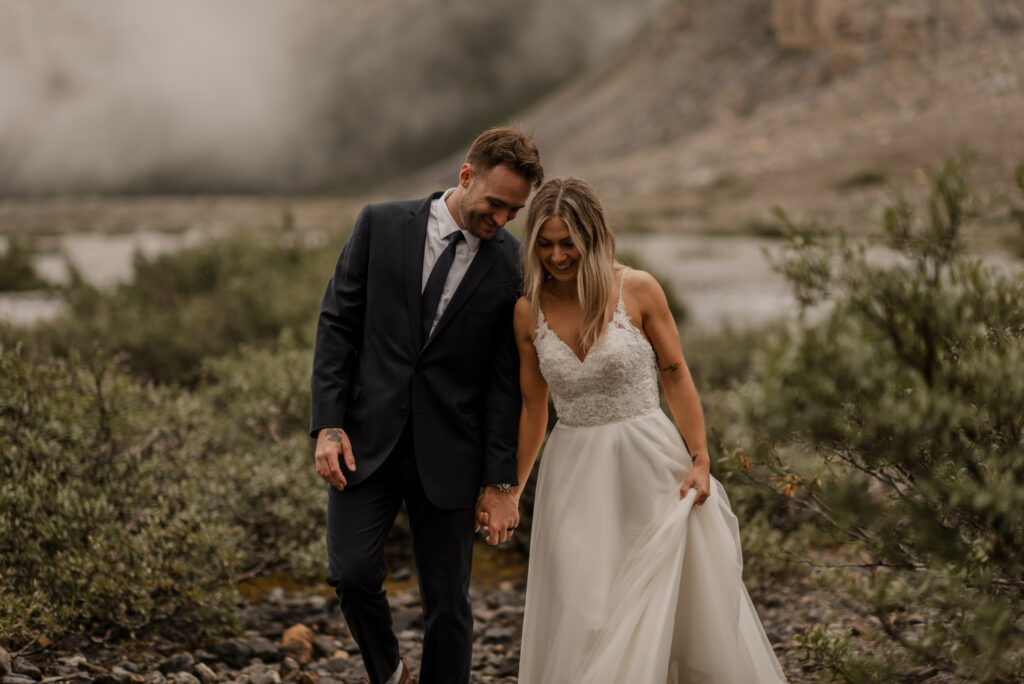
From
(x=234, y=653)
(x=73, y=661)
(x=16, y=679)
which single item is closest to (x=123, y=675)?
(x=73, y=661)

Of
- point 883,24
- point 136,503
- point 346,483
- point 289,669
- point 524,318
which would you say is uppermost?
point 883,24

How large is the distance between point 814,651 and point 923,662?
535 millimetres

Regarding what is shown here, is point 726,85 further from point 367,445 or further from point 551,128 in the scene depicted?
point 367,445

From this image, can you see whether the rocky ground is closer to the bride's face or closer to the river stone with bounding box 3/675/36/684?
the river stone with bounding box 3/675/36/684

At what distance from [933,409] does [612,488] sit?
4.65ft

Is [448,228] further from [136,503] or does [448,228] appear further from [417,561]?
[136,503]

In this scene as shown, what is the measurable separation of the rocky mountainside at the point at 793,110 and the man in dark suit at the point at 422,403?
29774 millimetres

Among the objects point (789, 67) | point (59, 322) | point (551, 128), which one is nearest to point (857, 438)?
point (59, 322)

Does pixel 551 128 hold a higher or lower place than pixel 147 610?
higher

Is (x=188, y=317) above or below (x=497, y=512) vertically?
above

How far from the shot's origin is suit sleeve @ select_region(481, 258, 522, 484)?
3703 millimetres

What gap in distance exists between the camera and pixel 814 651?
3.65 metres

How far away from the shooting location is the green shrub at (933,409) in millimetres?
2734

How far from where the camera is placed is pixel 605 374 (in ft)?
12.4
